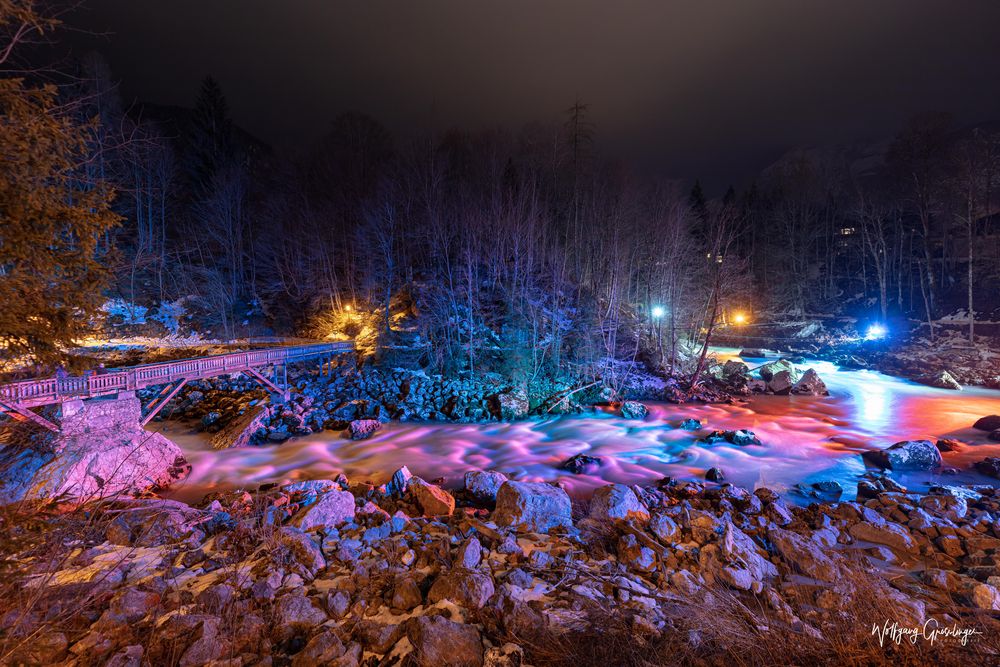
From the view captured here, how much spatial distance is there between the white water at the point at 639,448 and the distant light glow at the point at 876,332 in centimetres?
1486

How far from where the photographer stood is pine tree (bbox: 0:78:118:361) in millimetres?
3723

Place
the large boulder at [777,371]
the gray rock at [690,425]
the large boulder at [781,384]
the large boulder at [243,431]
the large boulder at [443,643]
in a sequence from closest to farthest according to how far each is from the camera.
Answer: the large boulder at [443,643] < the large boulder at [243,431] < the gray rock at [690,425] < the large boulder at [781,384] < the large boulder at [777,371]

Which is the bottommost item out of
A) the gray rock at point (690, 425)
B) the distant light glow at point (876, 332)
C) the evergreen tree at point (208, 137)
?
the gray rock at point (690, 425)

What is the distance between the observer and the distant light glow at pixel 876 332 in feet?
105

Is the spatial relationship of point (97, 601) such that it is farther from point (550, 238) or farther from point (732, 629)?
point (550, 238)

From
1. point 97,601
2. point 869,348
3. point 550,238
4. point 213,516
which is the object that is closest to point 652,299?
point 550,238

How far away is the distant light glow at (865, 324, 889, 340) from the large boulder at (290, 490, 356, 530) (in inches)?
1635

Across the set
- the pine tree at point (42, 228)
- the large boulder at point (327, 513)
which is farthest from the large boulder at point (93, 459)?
the pine tree at point (42, 228)

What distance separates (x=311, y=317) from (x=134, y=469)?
64.8 feet

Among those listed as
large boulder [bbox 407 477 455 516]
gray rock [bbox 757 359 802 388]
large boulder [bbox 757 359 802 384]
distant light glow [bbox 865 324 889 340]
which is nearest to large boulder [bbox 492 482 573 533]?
large boulder [bbox 407 477 455 516]

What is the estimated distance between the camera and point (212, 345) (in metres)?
25.1

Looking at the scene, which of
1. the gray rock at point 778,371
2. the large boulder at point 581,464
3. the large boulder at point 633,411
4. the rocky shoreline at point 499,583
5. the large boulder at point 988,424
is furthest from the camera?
the gray rock at point 778,371

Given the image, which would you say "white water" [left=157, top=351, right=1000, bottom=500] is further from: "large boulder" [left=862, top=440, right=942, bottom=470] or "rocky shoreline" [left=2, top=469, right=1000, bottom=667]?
"rocky shoreline" [left=2, top=469, right=1000, bottom=667]

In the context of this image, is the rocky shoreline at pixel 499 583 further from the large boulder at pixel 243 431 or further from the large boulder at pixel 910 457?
the large boulder at pixel 243 431
